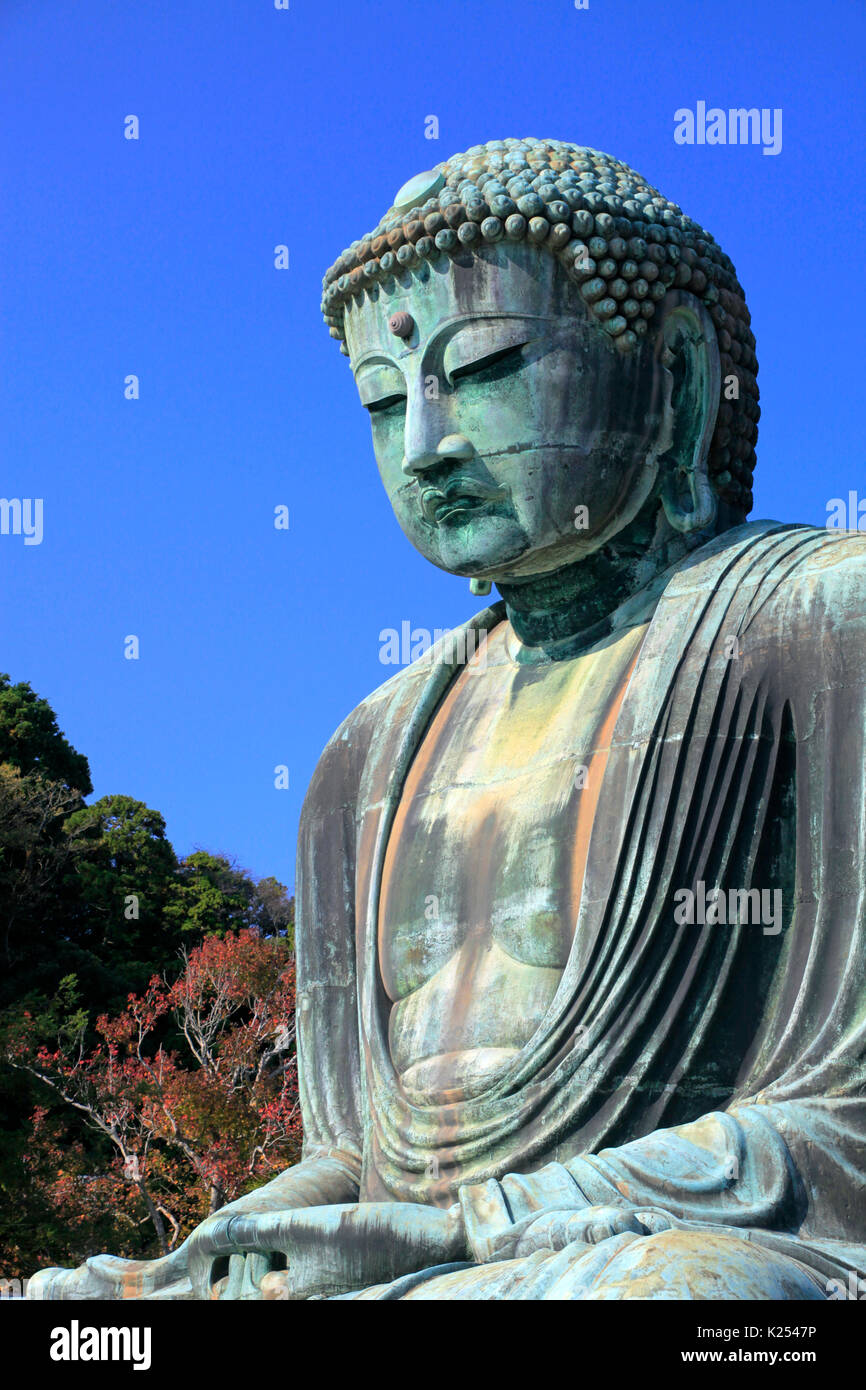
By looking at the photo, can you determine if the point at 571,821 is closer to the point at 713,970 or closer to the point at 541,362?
the point at 713,970

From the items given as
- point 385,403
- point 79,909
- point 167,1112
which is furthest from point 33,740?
point 385,403

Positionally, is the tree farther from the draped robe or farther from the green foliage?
the draped robe

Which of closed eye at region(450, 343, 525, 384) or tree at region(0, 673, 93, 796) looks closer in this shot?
closed eye at region(450, 343, 525, 384)

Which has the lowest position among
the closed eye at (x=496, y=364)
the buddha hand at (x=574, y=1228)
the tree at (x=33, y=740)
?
the buddha hand at (x=574, y=1228)

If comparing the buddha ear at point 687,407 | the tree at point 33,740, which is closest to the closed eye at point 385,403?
the buddha ear at point 687,407

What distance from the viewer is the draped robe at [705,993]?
236 inches

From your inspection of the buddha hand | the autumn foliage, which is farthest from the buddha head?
the autumn foliage

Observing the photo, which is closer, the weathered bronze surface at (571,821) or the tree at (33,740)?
the weathered bronze surface at (571,821)

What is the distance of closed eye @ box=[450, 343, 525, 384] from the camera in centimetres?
727

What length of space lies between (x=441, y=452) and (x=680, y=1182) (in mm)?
2835

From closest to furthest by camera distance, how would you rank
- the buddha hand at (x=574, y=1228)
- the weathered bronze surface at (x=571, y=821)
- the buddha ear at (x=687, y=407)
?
the buddha hand at (x=574, y=1228) < the weathered bronze surface at (x=571, y=821) < the buddha ear at (x=687, y=407)

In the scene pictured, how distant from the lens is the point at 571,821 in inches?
274

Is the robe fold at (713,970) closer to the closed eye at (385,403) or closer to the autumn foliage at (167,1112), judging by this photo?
the closed eye at (385,403)
